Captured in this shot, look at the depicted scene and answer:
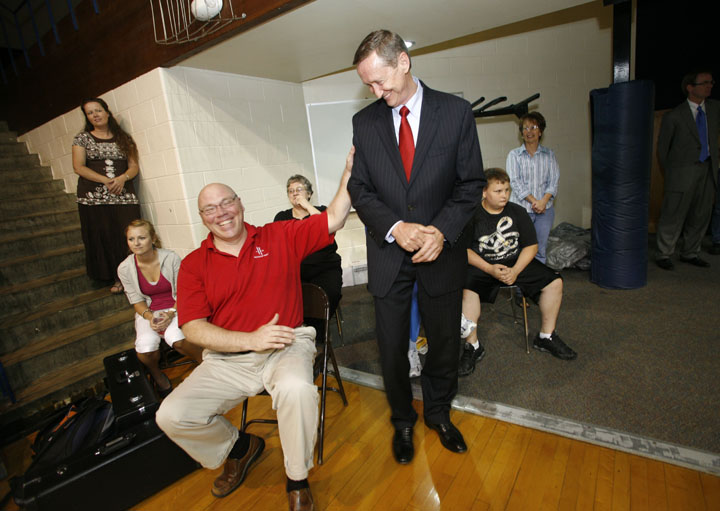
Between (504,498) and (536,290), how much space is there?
1.33m

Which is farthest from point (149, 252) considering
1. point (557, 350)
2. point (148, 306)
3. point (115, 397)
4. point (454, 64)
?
point (454, 64)

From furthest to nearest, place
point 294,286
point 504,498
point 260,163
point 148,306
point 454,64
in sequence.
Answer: point 454,64
point 260,163
point 148,306
point 294,286
point 504,498

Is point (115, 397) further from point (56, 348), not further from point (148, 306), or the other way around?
point (56, 348)

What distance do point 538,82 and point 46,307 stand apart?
217 inches

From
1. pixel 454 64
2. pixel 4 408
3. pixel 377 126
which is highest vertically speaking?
pixel 454 64

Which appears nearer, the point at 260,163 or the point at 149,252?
the point at 149,252

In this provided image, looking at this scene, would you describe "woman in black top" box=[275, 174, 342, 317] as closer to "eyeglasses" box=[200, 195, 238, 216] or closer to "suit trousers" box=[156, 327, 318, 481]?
"suit trousers" box=[156, 327, 318, 481]

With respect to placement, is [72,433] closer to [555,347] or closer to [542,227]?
[555,347]

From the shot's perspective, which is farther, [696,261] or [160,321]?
[696,261]

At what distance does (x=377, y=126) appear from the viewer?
160 centimetres

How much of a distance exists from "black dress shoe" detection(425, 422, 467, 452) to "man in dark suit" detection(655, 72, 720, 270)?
11.0ft

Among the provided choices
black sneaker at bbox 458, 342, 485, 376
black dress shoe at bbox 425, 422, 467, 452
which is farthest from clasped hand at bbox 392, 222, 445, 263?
black sneaker at bbox 458, 342, 485, 376

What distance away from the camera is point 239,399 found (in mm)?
1683

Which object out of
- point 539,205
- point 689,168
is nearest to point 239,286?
point 539,205
